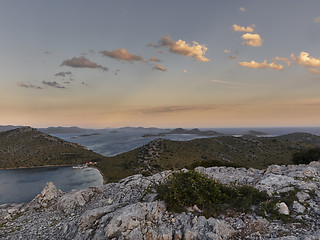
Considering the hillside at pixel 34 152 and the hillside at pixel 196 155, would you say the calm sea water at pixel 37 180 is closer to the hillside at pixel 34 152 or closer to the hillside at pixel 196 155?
the hillside at pixel 196 155

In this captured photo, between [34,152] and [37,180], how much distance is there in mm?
47959

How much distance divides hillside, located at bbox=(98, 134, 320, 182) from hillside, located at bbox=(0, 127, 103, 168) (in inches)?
1274

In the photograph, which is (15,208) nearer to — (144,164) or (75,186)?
(75,186)

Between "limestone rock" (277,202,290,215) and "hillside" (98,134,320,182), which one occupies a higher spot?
"limestone rock" (277,202,290,215)

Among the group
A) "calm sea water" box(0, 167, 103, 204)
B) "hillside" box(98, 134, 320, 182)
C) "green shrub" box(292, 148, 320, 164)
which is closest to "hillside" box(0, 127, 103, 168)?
"calm sea water" box(0, 167, 103, 204)

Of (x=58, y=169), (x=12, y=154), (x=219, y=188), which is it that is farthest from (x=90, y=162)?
(x=219, y=188)

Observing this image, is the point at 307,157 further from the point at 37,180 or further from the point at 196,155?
the point at 37,180

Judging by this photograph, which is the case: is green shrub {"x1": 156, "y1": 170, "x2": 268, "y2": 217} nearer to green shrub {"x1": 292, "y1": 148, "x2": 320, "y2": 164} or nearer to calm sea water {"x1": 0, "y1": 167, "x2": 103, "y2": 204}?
green shrub {"x1": 292, "y1": 148, "x2": 320, "y2": 164}

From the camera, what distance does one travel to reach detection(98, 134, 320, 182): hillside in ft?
258

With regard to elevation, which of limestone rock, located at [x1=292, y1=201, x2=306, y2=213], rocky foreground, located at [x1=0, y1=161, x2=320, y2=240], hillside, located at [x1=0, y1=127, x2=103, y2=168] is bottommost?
hillside, located at [x1=0, y1=127, x2=103, y2=168]

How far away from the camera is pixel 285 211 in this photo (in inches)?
332

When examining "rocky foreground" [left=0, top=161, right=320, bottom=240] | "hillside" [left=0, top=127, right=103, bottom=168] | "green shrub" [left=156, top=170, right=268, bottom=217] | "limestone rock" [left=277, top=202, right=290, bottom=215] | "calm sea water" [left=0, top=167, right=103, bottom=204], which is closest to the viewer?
"rocky foreground" [left=0, top=161, right=320, bottom=240]

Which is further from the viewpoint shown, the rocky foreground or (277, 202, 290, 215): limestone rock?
(277, 202, 290, 215): limestone rock

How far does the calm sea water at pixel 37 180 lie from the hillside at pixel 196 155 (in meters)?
9.29
